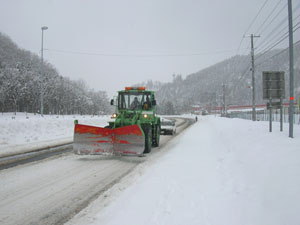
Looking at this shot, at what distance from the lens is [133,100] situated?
991cm

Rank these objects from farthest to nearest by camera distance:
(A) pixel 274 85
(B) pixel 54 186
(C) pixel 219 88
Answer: (C) pixel 219 88 < (A) pixel 274 85 < (B) pixel 54 186

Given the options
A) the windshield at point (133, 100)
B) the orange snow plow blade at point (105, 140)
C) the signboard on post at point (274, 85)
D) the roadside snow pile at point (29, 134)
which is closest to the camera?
the orange snow plow blade at point (105, 140)

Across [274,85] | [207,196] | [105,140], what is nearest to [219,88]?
[274,85]

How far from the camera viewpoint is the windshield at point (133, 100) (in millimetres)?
9797

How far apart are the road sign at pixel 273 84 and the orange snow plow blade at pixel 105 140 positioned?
775 cm

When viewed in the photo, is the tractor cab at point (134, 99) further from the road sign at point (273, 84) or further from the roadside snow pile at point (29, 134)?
the road sign at point (273, 84)

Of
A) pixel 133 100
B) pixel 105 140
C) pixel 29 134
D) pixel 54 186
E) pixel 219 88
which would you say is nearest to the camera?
pixel 54 186

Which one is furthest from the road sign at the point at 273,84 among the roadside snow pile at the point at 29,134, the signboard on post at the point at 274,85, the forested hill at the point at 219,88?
the forested hill at the point at 219,88

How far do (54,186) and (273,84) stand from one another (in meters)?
11.2

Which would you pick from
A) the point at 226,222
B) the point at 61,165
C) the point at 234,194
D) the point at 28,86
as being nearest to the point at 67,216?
the point at 226,222

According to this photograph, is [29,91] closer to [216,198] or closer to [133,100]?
[133,100]

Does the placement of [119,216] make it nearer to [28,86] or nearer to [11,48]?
[28,86]

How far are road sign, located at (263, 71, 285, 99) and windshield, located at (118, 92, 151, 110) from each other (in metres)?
6.37

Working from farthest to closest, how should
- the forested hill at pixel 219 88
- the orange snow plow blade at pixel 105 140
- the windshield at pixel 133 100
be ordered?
the forested hill at pixel 219 88
the windshield at pixel 133 100
the orange snow plow blade at pixel 105 140
